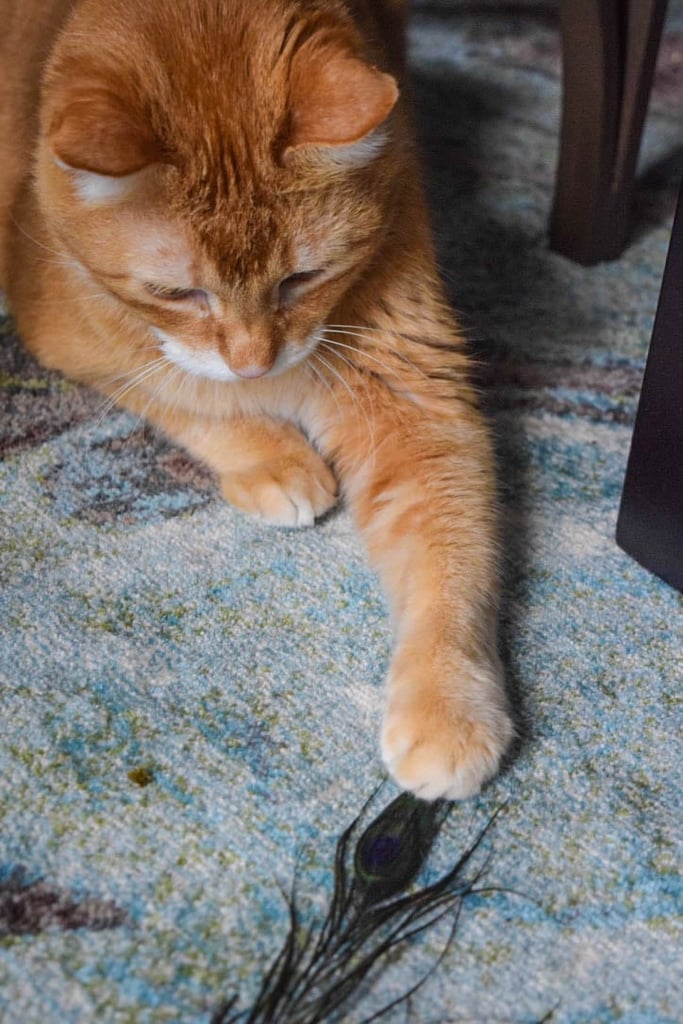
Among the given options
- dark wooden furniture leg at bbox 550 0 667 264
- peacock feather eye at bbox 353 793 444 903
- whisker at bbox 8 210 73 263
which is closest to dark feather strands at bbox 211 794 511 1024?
peacock feather eye at bbox 353 793 444 903

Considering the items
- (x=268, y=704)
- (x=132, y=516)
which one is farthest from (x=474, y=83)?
(x=268, y=704)

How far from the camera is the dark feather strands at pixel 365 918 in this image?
83 cm

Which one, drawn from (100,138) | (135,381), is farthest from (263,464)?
(100,138)

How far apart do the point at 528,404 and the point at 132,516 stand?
59 centimetres

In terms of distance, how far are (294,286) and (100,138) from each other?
28 cm

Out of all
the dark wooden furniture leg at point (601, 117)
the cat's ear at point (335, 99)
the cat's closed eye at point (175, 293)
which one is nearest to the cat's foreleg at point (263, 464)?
the cat's closed eye at point (175, 293)

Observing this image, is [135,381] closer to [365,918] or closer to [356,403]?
[356,403]

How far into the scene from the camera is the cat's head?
1.00 m

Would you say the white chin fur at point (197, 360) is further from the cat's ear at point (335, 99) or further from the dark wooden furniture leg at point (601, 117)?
the dark wooden furniture leg at point (601, 117)

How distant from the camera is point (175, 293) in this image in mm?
1106

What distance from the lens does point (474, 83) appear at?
7.77 ft

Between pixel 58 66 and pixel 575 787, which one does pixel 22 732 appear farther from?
pixel 58 66

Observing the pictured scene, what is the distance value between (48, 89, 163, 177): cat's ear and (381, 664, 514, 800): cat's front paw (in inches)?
21.3

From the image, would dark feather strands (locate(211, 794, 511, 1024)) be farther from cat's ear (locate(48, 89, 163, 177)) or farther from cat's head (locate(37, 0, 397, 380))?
cat's ear (locate(48, 89, 163, 177))
